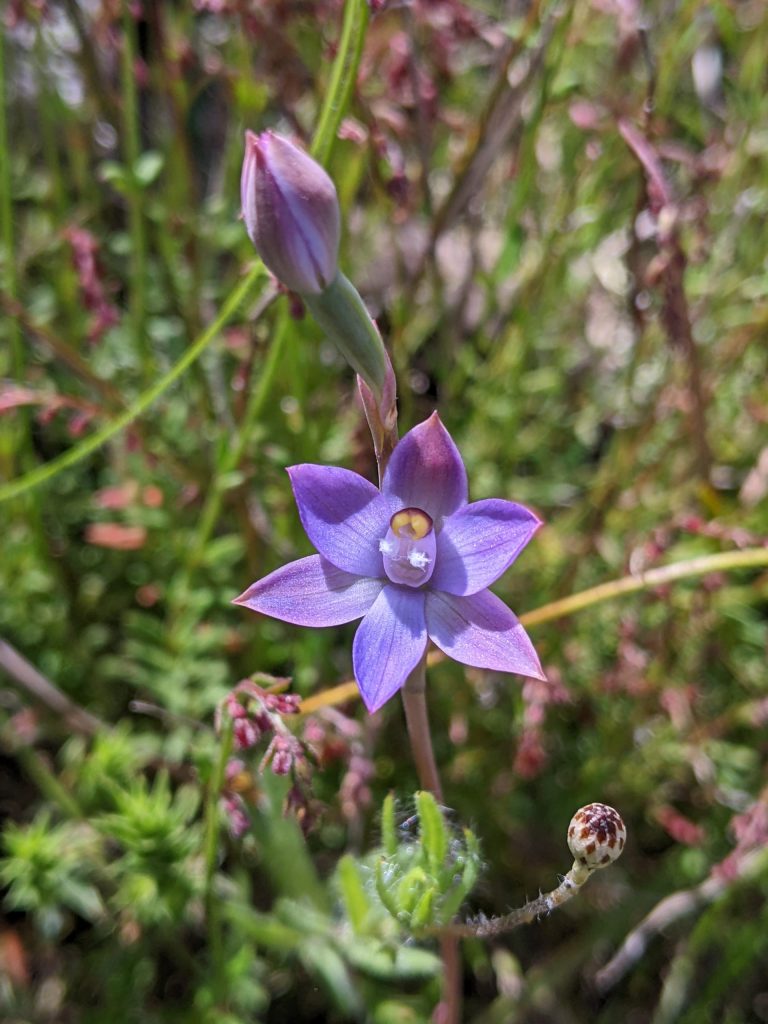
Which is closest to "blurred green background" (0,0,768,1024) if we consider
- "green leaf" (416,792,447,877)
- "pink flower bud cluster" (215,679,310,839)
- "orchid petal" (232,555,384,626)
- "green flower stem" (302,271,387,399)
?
"pink flower bud cluster" (215,679,310,839)

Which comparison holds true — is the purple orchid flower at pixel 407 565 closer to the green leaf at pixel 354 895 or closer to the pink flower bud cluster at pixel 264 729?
the pink flower bud cluster at pixel 264 729

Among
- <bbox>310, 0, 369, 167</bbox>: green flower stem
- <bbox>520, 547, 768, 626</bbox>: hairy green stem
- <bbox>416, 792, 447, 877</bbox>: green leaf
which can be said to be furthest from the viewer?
<bbox>520, 547, 768, 626</bbox>: hairy green stem

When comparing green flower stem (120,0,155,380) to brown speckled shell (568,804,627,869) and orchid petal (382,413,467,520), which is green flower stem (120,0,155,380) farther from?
brown speckled shell (568,804,627,869)

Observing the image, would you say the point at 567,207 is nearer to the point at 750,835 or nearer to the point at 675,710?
the point at 675,710

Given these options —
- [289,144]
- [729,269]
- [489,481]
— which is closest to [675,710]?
[489,481]

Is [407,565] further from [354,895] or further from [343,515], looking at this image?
[354,895]

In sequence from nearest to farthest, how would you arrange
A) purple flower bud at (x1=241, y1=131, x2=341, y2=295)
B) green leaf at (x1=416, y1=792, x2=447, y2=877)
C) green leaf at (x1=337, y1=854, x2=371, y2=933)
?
purple flower bud at (x1=241, y1=131, x2=341, y2=295) → green leaf at (x1=416, y1=792, x2=447, y2=877) → green leaf at (x1=337, y1=854, x2=371, y2=933)

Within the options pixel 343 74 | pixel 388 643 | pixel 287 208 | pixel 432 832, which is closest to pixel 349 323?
pixel 287 208

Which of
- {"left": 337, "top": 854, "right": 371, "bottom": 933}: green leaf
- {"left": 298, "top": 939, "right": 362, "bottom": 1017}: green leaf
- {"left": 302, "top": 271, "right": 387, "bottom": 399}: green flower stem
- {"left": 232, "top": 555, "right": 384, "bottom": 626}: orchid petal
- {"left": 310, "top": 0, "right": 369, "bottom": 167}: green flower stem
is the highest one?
{"left": 310, "top": 0, "right": 369, "bottom": 167}: green flower stem

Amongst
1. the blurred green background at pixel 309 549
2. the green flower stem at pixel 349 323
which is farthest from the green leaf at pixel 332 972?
the green flower stem at pixel 349 323
